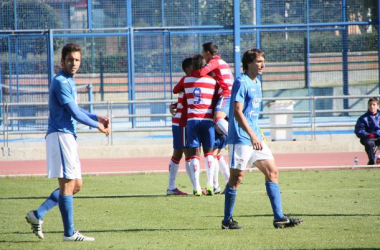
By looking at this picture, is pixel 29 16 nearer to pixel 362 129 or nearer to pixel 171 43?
pixel 171 43

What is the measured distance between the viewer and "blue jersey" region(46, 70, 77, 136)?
6672 mm

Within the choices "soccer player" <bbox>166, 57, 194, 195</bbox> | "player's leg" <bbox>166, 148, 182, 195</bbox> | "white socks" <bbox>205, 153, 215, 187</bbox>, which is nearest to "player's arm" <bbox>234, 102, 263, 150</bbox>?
"white socks" <bbox>205, 153, 215, 187</bbox>

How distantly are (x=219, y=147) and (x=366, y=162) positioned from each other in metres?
6.37

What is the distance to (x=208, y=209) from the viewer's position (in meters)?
9.00

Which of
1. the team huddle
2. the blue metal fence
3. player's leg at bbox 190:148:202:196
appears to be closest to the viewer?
the team huddle

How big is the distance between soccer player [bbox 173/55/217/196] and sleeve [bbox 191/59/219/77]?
5cm

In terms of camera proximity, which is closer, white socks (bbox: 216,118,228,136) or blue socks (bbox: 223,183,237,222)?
blue socks (bbox: 223,183,237,222)

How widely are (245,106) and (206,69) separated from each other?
2.93 metres

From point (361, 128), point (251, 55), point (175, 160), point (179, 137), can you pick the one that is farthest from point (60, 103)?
point (361, 128)

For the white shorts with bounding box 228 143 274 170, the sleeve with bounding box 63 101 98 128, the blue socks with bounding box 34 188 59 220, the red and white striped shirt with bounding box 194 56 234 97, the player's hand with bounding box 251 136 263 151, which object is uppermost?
the red and white striped shirt with bounding box 194 56 234 97

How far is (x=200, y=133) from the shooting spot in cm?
1036

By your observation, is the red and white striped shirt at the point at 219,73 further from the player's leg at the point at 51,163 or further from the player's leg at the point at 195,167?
the player's leg at the point at 51,163

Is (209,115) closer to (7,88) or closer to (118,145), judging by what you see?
(118,145)

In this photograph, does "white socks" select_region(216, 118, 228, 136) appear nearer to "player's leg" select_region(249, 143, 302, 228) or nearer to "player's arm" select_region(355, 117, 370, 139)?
"player's leg" select_region(249, 143, 302, 228)
